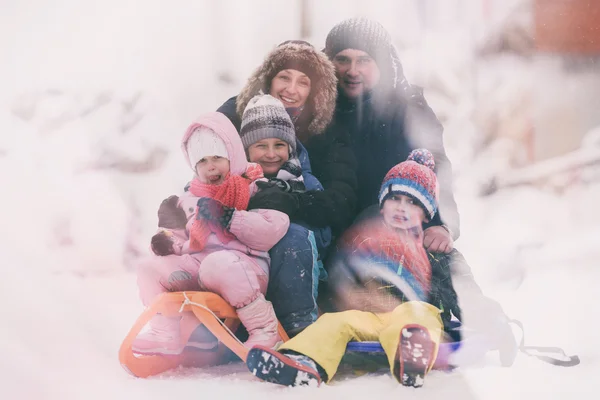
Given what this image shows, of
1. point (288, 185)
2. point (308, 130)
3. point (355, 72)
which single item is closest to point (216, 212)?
point (288, 185)

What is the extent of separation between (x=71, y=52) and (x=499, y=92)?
753 mm

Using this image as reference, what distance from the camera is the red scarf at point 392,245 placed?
3.54 feet

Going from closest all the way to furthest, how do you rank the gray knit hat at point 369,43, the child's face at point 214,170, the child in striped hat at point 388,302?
the child in striped hat at point 388,302, the child's face at point 214,170, the gray knit hat at point 369,43

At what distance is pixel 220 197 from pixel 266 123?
159mm

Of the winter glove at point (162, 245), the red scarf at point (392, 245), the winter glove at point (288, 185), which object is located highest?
the winter glove at point (288, 185)

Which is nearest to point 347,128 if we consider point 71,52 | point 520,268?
point 520,268

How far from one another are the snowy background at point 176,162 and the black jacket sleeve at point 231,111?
0.01 metres

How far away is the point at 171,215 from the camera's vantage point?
105 centimetres

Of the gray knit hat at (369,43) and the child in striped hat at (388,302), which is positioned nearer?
the child in striped hat at (388,302)

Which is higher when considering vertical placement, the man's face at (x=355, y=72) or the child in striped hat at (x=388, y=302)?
the man's face at (x=355, y=72)

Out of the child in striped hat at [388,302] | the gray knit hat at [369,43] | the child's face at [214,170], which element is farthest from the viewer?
the gray knit hat at [369,43]

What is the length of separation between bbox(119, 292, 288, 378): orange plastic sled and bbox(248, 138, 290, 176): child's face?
0.80 feet

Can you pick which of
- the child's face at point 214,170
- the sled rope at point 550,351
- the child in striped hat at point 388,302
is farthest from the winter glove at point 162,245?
the sled rope at point 550,351

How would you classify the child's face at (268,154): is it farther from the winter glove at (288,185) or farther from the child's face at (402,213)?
the child's face at (402,213)
